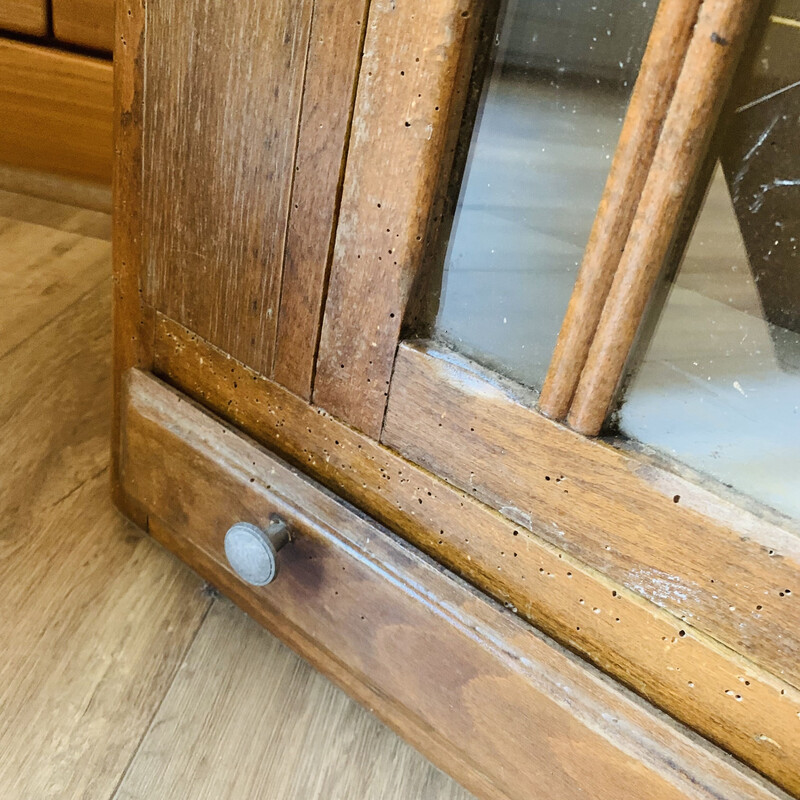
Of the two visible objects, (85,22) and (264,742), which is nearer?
(264,742)

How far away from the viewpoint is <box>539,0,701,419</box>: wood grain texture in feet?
1.02

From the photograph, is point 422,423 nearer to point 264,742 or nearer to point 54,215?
point 264,742

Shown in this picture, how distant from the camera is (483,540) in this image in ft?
1.47

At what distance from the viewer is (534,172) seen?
15.2 inches

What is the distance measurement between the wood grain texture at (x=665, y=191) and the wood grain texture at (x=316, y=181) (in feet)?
0.54

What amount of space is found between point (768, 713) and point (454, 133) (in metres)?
0.32

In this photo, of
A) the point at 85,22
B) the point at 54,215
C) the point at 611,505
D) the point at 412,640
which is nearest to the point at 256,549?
the point at 412,640

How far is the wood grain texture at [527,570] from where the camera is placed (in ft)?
1.23

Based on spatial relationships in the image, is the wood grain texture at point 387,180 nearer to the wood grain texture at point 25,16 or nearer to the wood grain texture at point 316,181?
the wood grain texture at point 316,181

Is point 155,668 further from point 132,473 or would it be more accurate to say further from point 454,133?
point 454,133

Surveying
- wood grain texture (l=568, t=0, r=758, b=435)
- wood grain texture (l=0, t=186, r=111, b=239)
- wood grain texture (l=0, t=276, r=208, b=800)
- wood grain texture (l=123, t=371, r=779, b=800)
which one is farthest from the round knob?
wood grain texture (l=0, t=186, r=111, b=239)

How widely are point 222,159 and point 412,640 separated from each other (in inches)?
12.6

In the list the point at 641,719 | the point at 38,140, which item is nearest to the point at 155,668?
the point at 641,719

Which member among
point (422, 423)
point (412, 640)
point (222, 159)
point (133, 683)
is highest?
point (222, 159)
